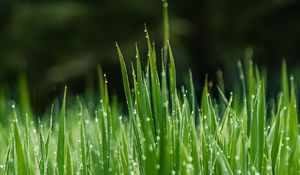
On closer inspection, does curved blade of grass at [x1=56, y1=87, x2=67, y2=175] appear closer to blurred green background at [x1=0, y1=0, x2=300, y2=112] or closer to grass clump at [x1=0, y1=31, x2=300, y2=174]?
grass clump at [x1=0, y1=31, x2=300, y2=174]

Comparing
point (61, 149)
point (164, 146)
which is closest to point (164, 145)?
point (164, 146)

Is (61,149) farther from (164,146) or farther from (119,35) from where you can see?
(119,35)

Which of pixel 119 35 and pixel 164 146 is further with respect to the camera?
pixel 119 35

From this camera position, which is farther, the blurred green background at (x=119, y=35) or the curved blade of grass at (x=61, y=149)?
the blurred green background at (x=119, y=35)

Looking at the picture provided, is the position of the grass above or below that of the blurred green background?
below

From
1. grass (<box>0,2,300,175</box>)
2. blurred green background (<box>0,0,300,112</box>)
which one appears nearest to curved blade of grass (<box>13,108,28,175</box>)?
grass (<box>0,2,300,175</box>)

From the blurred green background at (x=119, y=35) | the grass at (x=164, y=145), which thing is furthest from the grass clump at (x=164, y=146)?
the blurred green background at (x=119, y=35)

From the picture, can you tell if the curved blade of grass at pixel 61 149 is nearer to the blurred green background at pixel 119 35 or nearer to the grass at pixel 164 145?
the grass at pixel 164 145

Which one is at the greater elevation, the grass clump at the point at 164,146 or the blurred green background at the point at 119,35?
the blurred green background at the point at 119,35

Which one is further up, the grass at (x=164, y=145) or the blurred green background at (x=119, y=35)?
the blurred green background at (x=119, y=35)
